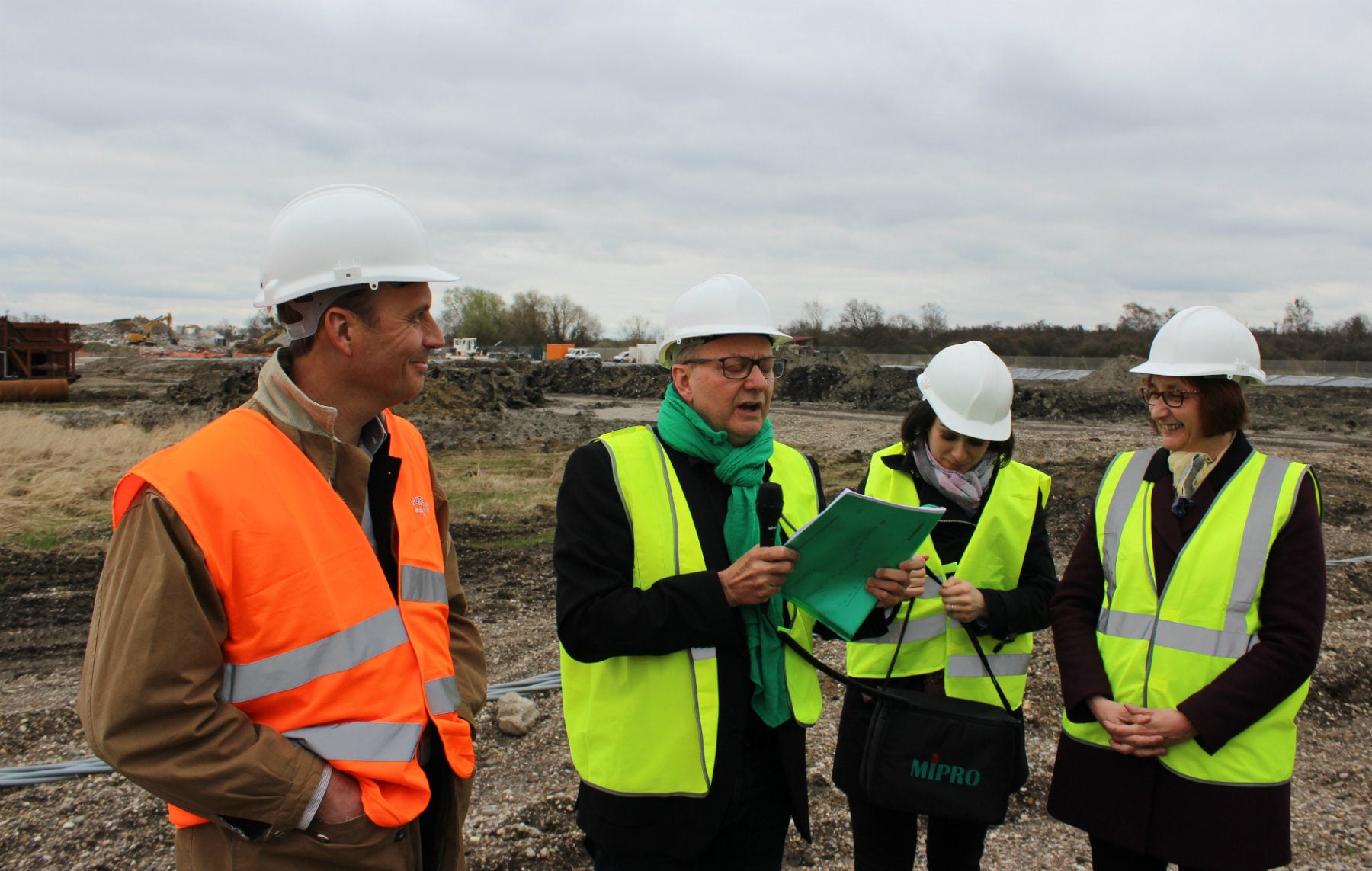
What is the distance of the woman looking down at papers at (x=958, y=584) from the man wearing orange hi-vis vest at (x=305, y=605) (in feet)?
4.58

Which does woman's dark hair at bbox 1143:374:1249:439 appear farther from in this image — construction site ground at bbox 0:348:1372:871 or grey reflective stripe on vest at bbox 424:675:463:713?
grey reflective stripe on vest at bbox 424:675:463:713

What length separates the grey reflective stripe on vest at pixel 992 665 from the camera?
279cm

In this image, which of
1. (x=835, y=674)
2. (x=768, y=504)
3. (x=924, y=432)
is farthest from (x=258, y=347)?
(x=768, y=504)

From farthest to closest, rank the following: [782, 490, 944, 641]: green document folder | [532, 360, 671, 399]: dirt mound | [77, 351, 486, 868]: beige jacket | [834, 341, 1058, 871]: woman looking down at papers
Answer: [532, 360, 671, 399]: dirt mound, [834, 341, 1058, 871]: woman looking down at papers, [782, 490, 944, 641]: green document folder, [77, 351, 486, 868]: beige jacket

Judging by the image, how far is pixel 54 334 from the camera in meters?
28.9

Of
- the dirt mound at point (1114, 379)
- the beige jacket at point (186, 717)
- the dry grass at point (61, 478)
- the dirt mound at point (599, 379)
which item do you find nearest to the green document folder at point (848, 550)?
the beige jacket at point (186, 717)

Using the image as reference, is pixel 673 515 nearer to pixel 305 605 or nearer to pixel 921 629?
pixel 305 605

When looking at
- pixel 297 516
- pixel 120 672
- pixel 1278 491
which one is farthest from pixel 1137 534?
pixel 120 672

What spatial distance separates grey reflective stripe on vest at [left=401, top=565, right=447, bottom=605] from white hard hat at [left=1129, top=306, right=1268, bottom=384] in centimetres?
208

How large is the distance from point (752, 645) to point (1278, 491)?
60.7 inches

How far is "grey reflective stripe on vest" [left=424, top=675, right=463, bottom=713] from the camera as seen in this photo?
1796mm

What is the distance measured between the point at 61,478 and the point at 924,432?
476 inches

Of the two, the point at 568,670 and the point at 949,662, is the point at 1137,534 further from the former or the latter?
the point at 568,670

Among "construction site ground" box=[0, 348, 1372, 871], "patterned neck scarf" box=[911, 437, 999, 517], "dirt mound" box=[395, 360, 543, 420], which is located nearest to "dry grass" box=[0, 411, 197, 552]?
"construction site ground" box=[0, 348, 1372, 871]
